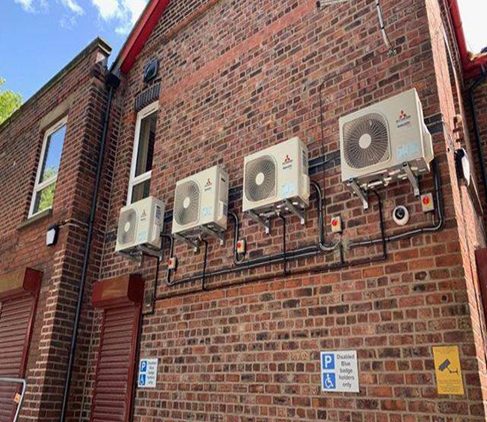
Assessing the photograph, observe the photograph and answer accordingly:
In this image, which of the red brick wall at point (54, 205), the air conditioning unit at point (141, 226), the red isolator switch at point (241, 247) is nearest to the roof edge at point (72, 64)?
the red brick wall at point (54, 205)

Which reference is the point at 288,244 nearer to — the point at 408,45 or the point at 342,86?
the point at 342,86

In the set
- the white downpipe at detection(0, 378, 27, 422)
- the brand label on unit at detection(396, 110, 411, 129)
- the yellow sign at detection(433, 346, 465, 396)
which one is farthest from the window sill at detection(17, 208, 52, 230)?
the yellow sign at detection(433, 346, 465, 396)

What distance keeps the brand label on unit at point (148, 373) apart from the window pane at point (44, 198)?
12.1 ft

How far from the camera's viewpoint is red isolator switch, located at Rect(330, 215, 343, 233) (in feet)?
12.1

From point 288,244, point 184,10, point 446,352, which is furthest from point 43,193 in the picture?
point 446,352

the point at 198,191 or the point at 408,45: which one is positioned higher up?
the point at 408,45

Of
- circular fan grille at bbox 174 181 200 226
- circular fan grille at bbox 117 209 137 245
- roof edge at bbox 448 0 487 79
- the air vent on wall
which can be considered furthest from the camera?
the air vent on wall

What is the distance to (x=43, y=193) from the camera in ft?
24.9

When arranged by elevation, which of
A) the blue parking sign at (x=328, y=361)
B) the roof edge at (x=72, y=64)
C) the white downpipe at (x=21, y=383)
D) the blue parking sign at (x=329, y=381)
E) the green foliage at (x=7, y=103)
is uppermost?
the green foliage at (x=7, y=103)

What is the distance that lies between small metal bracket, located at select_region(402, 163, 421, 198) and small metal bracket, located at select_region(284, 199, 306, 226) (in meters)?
1.00

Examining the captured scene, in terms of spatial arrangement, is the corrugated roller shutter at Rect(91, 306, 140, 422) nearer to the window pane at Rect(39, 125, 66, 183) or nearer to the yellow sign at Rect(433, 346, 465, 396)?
the window pane at Rect(39, 125, 66, 183)

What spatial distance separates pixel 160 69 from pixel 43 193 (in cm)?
294

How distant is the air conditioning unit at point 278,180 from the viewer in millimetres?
3824

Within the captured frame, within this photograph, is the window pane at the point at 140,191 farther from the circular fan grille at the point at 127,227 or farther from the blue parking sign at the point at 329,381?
the blue parking sign at the point at 329,381
